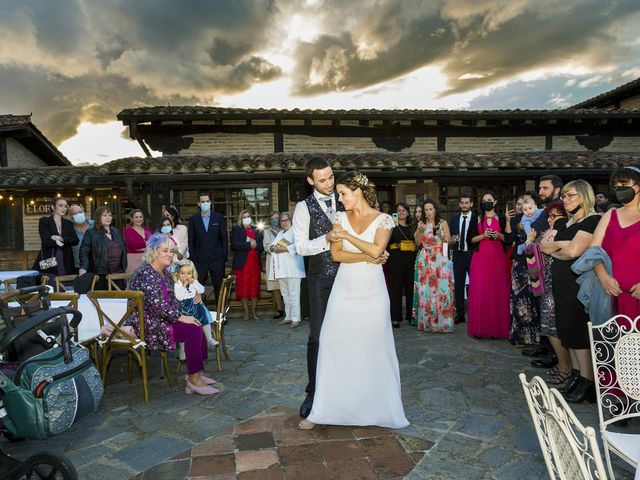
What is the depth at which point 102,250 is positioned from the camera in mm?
6156

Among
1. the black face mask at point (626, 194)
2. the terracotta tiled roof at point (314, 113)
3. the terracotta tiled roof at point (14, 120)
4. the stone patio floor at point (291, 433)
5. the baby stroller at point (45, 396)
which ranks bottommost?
the stone patio floor at point (291, 433)

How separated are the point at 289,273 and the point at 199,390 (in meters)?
3.54

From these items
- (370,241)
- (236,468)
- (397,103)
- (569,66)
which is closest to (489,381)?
(370,241)

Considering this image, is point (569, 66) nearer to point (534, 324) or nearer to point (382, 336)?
point (534, 324)

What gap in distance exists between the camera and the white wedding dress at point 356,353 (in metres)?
3.30

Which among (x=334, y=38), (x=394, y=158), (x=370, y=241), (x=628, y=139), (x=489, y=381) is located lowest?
(x=489, y=381)

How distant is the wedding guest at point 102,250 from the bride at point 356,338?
4241 millimetres

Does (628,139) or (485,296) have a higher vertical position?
(628,139)

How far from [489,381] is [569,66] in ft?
29.4

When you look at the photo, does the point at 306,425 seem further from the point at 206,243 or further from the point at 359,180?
the point at 206,243

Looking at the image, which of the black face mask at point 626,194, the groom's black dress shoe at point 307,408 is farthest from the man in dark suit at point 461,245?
the groom's black dress shoe at point 307,408

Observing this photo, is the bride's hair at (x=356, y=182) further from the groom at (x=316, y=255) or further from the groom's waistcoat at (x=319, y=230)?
the groom's waistcoat at (x=319, y=230)

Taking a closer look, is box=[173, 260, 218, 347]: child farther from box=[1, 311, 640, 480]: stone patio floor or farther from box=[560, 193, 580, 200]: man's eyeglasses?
box=[560, 193, 580, 200]: man's eyeglasses

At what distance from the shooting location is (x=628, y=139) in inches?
550
